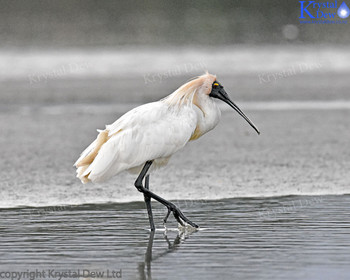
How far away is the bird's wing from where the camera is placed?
373 inches

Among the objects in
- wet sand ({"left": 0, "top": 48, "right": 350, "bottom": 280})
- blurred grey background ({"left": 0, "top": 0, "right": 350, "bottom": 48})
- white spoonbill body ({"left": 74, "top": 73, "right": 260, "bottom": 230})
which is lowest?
blurred grey background ({"left": 0, "top": 0, "right": 350, "bottom": 48})

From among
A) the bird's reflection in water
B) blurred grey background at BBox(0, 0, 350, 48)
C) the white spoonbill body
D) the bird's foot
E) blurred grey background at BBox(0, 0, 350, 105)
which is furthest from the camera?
blurred grey background at BBox(0, 0, 350, 48)

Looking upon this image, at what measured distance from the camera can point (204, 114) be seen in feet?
32.7

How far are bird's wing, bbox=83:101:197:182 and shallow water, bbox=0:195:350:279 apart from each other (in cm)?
60

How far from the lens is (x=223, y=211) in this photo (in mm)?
9969

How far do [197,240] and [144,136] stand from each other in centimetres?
147

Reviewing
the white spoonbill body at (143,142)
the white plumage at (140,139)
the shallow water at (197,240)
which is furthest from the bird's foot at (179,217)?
the white plumage at (140,139)

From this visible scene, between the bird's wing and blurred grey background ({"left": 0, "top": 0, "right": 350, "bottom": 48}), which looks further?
blurred grey background ({"left": 0, "top": 0, "right": 350, "bottom": 48})

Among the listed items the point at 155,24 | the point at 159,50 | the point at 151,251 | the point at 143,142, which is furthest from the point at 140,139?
the point at 155,24

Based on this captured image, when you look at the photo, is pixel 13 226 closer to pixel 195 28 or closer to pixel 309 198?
pixel 309 198

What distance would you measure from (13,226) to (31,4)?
35.9 meters

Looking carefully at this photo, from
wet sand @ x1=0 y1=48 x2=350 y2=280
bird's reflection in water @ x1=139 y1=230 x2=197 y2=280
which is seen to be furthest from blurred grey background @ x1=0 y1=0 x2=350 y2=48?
bird's reflection in water @ x1=139 y1=230 x2=197 y2=280

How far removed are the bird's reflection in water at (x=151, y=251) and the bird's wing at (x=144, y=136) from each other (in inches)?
33.1

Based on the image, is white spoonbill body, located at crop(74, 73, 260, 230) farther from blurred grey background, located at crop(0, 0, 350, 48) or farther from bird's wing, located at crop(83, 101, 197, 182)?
blurred grey background, located at crop(0, 0, 350, 48)
